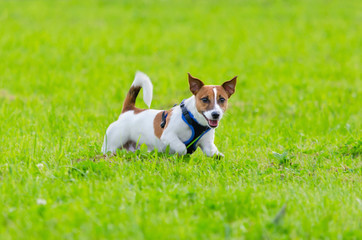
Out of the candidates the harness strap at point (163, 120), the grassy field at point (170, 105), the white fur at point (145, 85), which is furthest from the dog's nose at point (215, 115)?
the white fur at point (145, 85)

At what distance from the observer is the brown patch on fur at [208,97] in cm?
483

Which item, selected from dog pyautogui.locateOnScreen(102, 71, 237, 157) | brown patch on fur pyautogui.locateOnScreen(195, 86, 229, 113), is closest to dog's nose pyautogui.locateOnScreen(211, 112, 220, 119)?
dog pyautogui.locateOnScreen(102, 71, 237, 157)

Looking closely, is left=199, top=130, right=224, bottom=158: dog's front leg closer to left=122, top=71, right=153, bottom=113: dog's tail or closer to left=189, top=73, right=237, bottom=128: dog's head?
left=189, top=73, right=237, bottom=128: dog's head

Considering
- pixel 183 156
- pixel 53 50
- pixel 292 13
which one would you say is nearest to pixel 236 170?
pixel 183 156

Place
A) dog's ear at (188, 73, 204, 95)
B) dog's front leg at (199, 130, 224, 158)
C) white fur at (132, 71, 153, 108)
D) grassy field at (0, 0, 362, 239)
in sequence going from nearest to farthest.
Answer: grassy field at (0, 0, 362, 239), dog's ear at (188, 73, 204, 95), dog's front leg at (199, 130, 224, 158), white fur at (132, 71, 153, 108)

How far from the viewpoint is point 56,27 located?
50.3 feet

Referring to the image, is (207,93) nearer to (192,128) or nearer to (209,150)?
(192,128)

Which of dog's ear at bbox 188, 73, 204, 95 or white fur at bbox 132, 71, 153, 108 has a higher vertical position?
dog's ear at bbox 188, 73, 204, 95

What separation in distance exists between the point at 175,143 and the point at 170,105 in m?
3.80

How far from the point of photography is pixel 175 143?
16.5 feet

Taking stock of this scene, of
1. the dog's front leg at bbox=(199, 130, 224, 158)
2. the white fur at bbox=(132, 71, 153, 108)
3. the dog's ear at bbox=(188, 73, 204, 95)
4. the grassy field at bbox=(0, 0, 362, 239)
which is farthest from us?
the white fur at bbox=(132, 71, 153, 108)

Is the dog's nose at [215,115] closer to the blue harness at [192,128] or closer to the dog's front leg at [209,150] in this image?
the blue harness at [192,128]

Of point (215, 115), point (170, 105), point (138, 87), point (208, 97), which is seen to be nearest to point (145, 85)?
point (138, 87)

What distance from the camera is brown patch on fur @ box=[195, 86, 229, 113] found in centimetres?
Answer: 483
